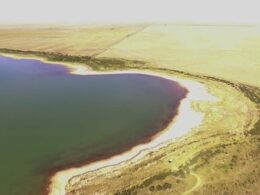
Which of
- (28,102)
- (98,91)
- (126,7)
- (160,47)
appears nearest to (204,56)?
(160,47)

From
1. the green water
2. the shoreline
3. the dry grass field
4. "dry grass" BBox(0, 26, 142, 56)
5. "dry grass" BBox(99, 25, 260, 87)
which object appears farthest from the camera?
"dry grass" BBox(0, 26, 142, 56)

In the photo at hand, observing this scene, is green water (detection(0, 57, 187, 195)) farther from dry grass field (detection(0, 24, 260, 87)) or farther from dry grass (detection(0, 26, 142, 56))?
dry grass (detection(0, 26, 142, 56))

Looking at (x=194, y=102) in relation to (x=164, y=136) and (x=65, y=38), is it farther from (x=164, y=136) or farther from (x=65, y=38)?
(x=65, y=38)

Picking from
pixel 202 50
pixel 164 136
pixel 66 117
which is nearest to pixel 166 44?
pixel 202 50

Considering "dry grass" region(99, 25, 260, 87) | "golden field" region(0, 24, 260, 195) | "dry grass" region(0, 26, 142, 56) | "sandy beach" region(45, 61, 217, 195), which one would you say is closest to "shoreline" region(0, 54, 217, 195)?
"sandy beach" region(45, 61, 217, 195)

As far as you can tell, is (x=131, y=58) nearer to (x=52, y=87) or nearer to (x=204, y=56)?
(x=204, y=56)

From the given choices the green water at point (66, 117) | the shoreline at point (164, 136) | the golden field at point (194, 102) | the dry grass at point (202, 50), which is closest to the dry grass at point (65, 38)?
the golden field at point (194, 102)

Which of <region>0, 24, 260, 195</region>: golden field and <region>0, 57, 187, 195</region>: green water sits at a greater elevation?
<region>0, 24, 260, 195</region>: golden field

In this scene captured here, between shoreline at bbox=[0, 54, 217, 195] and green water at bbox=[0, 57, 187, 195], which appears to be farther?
green water at bbox=[0, 57, 187, 195]

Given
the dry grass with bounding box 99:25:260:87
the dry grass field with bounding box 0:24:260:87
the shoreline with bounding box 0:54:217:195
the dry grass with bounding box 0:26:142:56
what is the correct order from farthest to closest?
the dry grass with bounding box 0:26:142:56 < the dry grass field with bounding box 0:24:260:87 < the dry grass with bounding box 99:25:260:87 < the shoreline with bounding box 0:54:217:195
